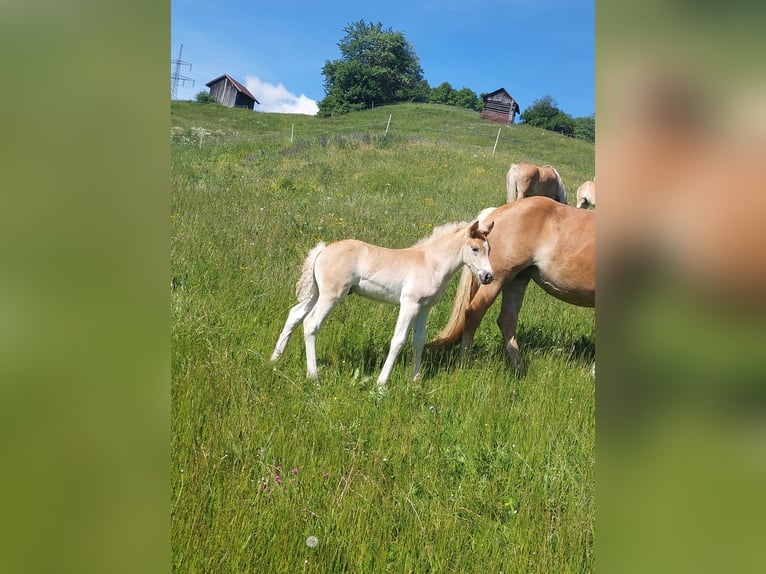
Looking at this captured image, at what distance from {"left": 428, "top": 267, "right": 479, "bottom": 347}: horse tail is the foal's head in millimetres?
615

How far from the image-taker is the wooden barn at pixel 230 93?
224 feet

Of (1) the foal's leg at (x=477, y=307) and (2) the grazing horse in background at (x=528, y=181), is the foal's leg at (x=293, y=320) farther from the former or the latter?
(2) the grazing horse in background at (x=528, y=181)

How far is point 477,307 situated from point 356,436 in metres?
2.24

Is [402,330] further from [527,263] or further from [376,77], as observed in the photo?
[376,77]

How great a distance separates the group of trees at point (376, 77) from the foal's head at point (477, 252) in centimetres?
6399

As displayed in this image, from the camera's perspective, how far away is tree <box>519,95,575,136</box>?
6256 cm

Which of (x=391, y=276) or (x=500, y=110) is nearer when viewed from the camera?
(x=391, y=276)

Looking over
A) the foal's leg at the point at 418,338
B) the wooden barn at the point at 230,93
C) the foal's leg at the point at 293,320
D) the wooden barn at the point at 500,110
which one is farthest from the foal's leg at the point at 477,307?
the wooden barn at the point at 230,93

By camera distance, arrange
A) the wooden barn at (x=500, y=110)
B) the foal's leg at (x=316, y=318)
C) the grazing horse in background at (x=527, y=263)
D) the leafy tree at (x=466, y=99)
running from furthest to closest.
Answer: the leafy tree at (x=466, y=99) < the wooden barn at (x=500, y=110) < the grazing horse in background at (x=527, y=263) < the foal's leg at (x=316, y=318)

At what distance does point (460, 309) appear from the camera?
481 cm

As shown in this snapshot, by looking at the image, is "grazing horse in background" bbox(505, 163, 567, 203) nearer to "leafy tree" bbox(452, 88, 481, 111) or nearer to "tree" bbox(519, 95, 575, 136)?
"tree" bbox(519, 95, 575, 136)

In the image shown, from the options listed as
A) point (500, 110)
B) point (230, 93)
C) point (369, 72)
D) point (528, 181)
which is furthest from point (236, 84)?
point (528, 181)
